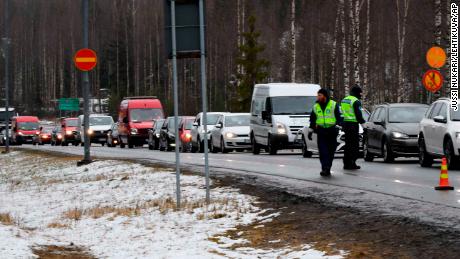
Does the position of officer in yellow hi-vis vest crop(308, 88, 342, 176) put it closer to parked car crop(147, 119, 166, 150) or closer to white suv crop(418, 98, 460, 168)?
white suv crop(418, 98, 460, 168)

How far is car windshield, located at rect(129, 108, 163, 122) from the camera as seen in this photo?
54.5 m

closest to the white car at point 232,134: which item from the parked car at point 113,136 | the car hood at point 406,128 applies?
the car hood at point 406,128

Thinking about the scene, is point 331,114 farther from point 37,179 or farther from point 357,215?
point 37,179

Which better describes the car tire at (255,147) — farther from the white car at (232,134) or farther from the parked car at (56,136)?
the parked car at (56,136)

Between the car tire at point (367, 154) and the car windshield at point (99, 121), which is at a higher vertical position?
the car windshield at point (99, 121)

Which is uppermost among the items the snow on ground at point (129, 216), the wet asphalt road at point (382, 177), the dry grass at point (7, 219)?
the wet asphalt road at point (382, 177)

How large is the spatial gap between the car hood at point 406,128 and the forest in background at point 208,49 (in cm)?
3816

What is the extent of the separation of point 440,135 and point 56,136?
176ft

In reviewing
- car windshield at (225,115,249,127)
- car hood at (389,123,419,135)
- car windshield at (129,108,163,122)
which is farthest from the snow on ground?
car windshield at (129,108,163,122)

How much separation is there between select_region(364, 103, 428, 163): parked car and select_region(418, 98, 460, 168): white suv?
162 cm

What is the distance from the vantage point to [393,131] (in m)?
25.7

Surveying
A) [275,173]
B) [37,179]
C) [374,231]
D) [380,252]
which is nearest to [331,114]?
[275,173]

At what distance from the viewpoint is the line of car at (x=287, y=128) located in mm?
22984

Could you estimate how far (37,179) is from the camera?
2850 centimetres
